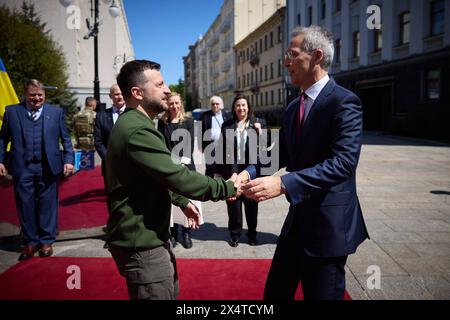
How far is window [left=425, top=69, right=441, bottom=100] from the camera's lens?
19328 millimetres

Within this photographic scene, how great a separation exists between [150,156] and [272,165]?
111 cm

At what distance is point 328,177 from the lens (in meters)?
2.01

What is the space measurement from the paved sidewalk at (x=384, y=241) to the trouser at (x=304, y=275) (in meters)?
1.33

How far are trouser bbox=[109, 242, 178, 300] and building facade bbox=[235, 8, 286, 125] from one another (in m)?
32.7

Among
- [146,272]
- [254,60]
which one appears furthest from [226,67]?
[146,272]

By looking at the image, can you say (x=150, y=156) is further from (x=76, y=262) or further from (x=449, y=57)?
(x=449, y=57)

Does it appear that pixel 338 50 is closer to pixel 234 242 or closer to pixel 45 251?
pixel 234 242

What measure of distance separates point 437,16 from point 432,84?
368 cm

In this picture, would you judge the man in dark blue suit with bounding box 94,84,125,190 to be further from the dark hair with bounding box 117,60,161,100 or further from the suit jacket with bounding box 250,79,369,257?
the suit jacket with bounding box 250,79,369,257

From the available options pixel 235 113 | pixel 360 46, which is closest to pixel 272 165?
pixel 235 113

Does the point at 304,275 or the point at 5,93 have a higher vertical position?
the point at 5,93

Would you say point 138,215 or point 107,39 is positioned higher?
point 107,39

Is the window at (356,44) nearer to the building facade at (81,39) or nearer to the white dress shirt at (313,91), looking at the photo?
the building facade at (81,39)
